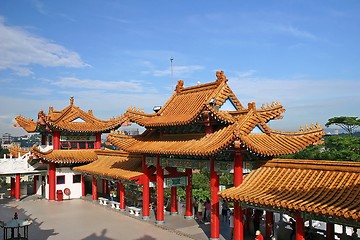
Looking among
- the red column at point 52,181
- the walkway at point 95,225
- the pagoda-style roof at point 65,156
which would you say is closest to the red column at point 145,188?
the walkway at point 95,225

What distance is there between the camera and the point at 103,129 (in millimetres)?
30078

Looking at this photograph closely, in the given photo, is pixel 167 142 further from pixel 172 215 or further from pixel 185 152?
pixel 172 215

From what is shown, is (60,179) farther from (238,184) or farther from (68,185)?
(238,184)

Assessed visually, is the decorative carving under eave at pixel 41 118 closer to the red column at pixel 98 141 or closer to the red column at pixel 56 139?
the red column at pixel 56 139

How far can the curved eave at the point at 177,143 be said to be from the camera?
1538 centimetres

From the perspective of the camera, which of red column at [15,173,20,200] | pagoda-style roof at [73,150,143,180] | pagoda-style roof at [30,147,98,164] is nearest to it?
pagoda-style roof at [73,150,143,180]

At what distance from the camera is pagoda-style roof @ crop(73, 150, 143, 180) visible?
2167 centimetres

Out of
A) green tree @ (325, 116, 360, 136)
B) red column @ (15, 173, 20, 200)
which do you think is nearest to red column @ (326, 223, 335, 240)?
red column @ (15, 173, 20, 200)

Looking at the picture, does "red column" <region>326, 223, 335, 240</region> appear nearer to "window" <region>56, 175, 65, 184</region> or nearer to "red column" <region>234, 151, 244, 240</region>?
"red column" <region>234, 151, 244, 240</region>

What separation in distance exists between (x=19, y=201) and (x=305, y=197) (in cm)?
2290

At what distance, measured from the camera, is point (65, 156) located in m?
28.6

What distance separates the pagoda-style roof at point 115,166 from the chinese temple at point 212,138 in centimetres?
128

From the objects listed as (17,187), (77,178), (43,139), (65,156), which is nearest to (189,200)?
(65,156)

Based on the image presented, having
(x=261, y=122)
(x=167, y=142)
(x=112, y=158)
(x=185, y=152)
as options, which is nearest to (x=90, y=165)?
(x=112, y=158)
